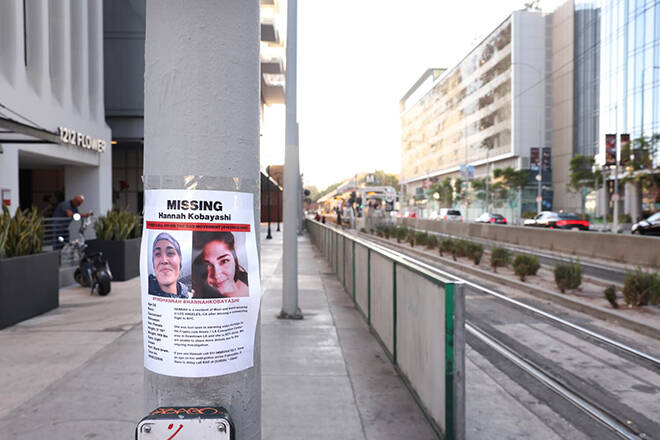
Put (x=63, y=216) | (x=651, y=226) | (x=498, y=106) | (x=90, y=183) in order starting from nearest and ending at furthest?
(x=63, y=216), (x=90, y=183), (x=651, y=226), (x=498, y=106)

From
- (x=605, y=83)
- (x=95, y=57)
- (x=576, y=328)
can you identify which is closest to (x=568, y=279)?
(x=576, y=328)

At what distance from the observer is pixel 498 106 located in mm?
73938

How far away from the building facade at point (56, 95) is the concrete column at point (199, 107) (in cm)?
1044

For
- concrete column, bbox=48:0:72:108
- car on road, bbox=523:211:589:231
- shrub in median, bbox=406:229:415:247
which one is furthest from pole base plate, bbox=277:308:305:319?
car on road, bbox=523:211:589:231

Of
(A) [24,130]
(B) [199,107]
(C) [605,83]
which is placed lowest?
(B) [199,107]

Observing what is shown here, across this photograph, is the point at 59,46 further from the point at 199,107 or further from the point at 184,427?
the point at 184,427

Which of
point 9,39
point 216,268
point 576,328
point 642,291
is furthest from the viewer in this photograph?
point 9,39

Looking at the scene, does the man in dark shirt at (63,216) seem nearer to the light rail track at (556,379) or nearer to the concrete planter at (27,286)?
the concrete planter at (27,286)

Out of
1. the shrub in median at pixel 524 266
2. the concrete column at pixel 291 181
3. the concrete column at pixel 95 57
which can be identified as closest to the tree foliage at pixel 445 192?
the concrete column at pixel 95 57

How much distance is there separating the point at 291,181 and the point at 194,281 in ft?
23.7

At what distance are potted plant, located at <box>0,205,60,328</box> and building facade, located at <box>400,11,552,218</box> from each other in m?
55.3

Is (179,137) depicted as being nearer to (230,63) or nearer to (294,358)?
(230,63)

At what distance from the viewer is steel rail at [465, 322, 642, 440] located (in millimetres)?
4510

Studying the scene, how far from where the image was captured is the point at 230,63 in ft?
6.88
